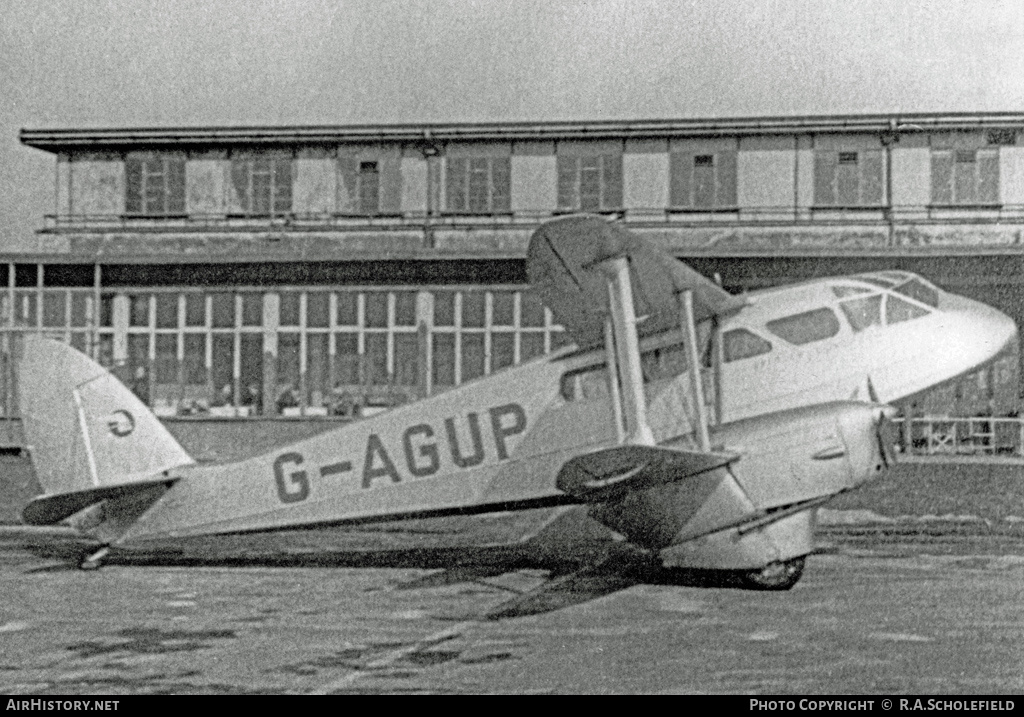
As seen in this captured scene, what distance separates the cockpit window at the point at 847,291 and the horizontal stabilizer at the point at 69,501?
23.3ft

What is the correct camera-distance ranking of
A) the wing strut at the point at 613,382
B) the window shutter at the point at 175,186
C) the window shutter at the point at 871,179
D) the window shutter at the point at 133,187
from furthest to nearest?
the window shutter at the point at 133,187 → the window shutter at the point at 175,186 → the window shutter at the point at 871,179 → the wing strut at the point at 613,382

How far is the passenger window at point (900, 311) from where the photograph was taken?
12.3m

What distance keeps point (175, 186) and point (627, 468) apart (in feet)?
75.4

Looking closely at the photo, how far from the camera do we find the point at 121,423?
43.8ft

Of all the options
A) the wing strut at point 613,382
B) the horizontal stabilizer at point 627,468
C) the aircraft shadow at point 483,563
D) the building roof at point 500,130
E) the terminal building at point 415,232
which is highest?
the building roof at point 500,130

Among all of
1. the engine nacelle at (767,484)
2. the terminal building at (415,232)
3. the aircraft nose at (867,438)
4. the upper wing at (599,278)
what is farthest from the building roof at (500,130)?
the aircraft nose at (867,438)

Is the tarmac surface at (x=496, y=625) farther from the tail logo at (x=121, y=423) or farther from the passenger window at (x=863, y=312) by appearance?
the passenger window at (x=863, y=312)

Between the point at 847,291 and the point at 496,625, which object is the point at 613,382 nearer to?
the point at 847,291

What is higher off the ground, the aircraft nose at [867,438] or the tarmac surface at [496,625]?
the aircraft nose at [867,438]

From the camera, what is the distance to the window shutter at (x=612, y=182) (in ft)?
98.6

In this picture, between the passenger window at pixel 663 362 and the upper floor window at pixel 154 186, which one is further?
the upper floor window at pixel 154 186

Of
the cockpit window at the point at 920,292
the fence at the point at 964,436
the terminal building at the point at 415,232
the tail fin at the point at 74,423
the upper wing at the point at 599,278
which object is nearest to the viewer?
the upper wing at the point at 599,278

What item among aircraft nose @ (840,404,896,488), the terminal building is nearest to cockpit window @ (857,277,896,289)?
aircraft nose @ (840,404,896,488)

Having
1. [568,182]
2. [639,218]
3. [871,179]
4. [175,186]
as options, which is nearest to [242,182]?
[175,186]
